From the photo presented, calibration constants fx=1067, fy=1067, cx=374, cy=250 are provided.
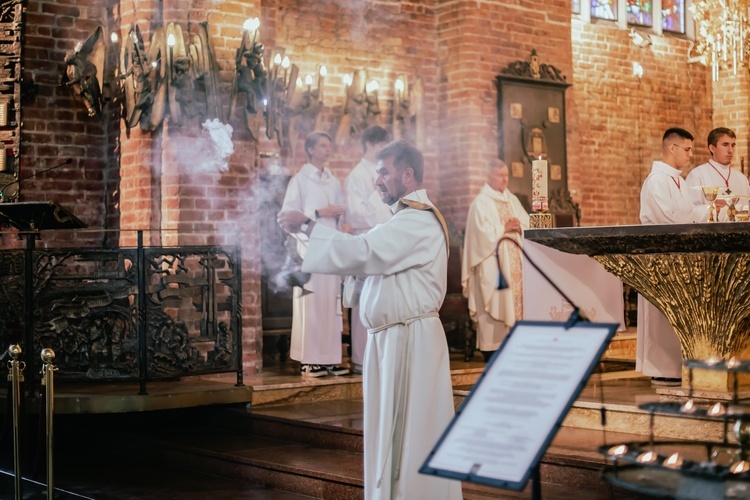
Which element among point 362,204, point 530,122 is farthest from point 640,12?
point 362,204

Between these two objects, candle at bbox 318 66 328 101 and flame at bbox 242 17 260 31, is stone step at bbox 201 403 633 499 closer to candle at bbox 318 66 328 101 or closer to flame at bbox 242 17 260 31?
flame at bbox 242 17 260 31

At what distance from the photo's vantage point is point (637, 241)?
22.2ft

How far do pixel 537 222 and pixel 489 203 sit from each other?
2.86 metres

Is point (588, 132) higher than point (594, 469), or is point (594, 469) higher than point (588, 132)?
point (588, 132)

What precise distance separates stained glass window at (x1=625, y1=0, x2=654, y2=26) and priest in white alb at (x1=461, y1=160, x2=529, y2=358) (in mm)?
5812

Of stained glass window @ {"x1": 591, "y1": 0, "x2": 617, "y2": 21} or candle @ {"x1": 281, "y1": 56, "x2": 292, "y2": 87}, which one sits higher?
stained glass window @ {"x1": 591, "y1": 0, "x2": 617, "y2": 21}

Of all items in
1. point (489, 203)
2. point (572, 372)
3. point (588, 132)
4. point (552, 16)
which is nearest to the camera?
point (572, 372)

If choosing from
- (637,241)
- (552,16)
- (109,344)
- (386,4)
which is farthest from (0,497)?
(552,16)

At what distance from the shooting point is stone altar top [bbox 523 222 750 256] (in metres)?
6.38

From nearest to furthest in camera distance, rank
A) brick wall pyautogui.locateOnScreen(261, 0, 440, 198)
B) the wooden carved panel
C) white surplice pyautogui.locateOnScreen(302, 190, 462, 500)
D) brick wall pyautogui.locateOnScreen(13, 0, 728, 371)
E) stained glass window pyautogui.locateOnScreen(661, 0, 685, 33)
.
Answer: white surplice pyautogui.locateOnScreen(302, 190, 462, 500) → brick wall pyautogui.locateOnScreen(13, 0, 728, 371) → brick wall pyautogui.locateOnScreen(261, 0, 440, 198) → the wooden carved panel → stained glass window pyautogui.locateOnScreen(661, 0, 685, 33)

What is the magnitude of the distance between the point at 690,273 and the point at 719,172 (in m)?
2.35

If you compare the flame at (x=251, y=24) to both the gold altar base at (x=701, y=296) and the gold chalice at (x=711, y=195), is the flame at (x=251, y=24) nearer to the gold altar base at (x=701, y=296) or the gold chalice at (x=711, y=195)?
the gold altar base at (x=701, y=296)

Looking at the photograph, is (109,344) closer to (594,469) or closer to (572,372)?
(594,469)

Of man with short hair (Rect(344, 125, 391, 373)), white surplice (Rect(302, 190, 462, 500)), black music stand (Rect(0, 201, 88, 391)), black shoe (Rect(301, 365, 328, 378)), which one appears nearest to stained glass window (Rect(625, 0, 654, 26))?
man with short hair (Rect(344, 125, 391, 373))
